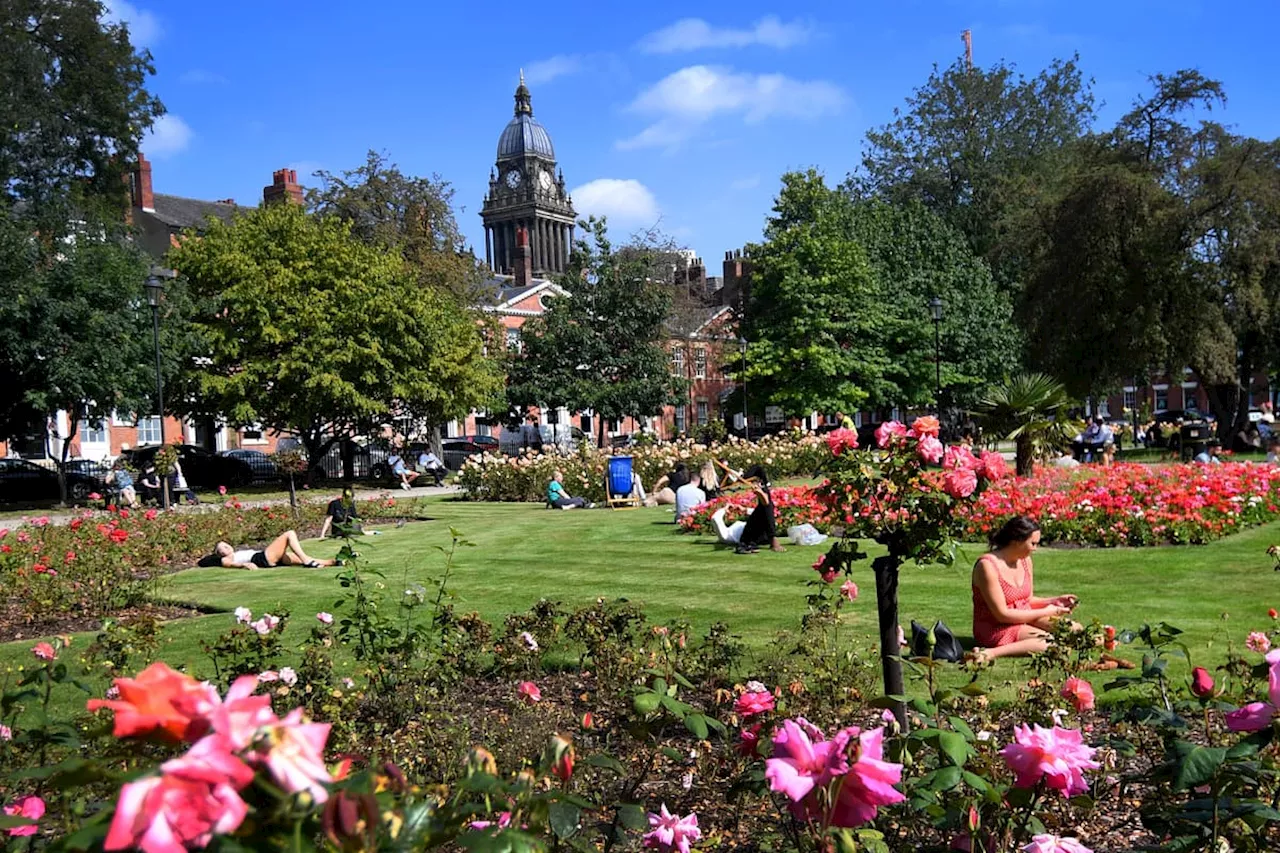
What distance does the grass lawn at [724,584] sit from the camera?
8.28 metres

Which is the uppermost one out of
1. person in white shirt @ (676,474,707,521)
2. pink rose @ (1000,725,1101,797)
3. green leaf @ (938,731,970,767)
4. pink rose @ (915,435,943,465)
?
pink rose @ (915,435,943,465)

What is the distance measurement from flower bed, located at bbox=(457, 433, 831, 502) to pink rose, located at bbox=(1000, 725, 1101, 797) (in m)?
20.4

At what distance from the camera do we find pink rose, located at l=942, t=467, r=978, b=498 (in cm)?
471

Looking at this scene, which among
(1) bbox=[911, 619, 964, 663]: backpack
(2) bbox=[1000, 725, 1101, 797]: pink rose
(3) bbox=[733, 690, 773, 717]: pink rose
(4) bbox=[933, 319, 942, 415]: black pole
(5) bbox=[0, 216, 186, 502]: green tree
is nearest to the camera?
(2) bbox=[1000, 725, 1101, 797]: pink rose

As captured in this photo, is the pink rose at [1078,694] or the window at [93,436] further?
the window at [93,436]

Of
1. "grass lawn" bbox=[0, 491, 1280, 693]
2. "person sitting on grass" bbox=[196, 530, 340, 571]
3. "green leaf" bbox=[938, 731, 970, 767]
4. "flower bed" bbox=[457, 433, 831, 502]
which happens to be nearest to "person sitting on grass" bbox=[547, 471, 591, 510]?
"flower bed" bbox=[457, 433, 831, 502]

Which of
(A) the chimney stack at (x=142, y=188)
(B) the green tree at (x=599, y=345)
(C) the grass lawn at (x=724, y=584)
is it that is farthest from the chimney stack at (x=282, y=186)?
(C) the grass lawn at (x=724, y=584)

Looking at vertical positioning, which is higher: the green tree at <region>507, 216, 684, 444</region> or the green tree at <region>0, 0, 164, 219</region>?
the green tree at <region>0, 0, 164, 219</region>

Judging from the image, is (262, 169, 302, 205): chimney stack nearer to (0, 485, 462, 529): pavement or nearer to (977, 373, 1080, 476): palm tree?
(0, 485, 462, 529): pavement

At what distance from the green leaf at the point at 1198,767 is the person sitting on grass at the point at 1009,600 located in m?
4.26

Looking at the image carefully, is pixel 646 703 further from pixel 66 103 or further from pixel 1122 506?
pixel 66 103

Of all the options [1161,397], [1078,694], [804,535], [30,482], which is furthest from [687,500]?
[1161,397]

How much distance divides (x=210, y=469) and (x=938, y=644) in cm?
3109

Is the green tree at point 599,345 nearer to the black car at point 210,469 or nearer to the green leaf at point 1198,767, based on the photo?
the black car at point 210,469
